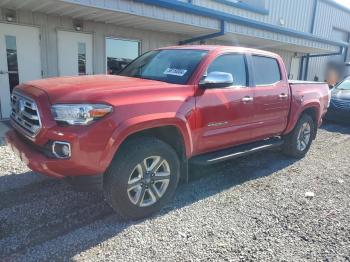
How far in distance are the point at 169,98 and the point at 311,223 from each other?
2.13m

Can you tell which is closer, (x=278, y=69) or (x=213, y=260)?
(x=213, y=260)

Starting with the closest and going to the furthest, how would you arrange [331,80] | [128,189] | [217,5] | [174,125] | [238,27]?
[128,189]
[174,125]
[238,27]
[217,5]
[331,80]

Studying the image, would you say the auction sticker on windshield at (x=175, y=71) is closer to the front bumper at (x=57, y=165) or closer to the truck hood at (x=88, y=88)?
the truck hood at (x=88, y=88)

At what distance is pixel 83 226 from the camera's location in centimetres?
313

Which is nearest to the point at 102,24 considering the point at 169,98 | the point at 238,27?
the point at 238,27

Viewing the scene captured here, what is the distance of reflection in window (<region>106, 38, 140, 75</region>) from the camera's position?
9.27 m

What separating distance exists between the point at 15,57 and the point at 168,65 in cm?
537


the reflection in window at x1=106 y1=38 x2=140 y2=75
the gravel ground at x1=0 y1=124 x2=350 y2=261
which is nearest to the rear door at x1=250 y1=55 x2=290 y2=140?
the gravel ground at x1=0 y1=124 x2=350 y2=261

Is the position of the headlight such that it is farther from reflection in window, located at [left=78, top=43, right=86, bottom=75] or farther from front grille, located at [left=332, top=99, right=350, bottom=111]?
front grille, located at [left=332, top=99, right=350, bottom=111]

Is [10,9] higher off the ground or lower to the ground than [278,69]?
higher

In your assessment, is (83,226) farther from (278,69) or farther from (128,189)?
(278,69)

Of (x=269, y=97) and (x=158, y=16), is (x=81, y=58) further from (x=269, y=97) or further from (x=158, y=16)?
(x=269, y=97)


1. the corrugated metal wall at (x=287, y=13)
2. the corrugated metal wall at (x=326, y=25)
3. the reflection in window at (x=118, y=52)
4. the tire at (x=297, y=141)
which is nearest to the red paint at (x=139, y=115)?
the tire at (x=297, y=141)

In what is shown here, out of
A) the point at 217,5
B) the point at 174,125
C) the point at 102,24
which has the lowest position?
the point at 174,125
